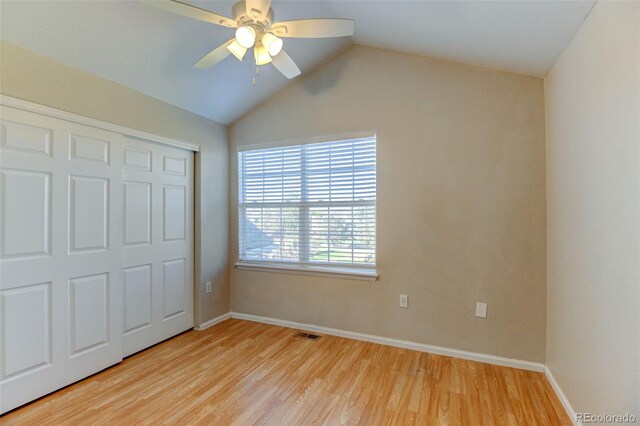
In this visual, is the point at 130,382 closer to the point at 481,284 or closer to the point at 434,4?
the point at 481,284

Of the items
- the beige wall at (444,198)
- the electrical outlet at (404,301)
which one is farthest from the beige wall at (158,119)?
the electrical outlet at (404,301)

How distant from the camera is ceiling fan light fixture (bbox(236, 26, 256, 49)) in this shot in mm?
1508

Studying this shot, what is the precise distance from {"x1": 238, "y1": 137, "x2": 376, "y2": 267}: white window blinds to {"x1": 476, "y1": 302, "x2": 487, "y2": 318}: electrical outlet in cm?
97

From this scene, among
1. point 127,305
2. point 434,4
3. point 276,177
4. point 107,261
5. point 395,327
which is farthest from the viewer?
point 276,177

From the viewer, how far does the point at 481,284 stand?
97.0 inches

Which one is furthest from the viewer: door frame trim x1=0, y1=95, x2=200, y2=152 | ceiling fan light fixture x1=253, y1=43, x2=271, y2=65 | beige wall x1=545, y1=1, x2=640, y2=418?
door frame trim x1=0, y1=95, x2=200, y2=152

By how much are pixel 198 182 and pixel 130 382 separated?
1.89 metres

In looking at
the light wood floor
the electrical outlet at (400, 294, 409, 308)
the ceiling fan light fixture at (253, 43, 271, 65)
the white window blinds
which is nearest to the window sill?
the white window blinds

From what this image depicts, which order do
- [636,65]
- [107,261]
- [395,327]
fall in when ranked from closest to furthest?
[636,65] → [107,261] → [395,327]

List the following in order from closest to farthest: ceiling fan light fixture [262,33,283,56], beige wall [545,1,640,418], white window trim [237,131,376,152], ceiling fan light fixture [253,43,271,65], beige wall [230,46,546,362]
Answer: beige wall [545,1,640,418]
ceiling fan light fixture [262,33,283,56]
ceiling fan light fixture [253,43,271,65]
beige wall [230,46,546,362]
white window trim [237,131,376,152]

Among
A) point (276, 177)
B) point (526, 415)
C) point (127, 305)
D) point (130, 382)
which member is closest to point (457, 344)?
point (526, 415)

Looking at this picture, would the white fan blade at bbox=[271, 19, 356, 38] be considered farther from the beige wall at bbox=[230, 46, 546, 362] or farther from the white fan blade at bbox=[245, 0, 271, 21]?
the beige wall at bbox=[230, 46, 546, 362]

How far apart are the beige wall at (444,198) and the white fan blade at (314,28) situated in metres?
1.27

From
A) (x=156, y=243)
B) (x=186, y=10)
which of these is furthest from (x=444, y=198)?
(x=156, y=243)
